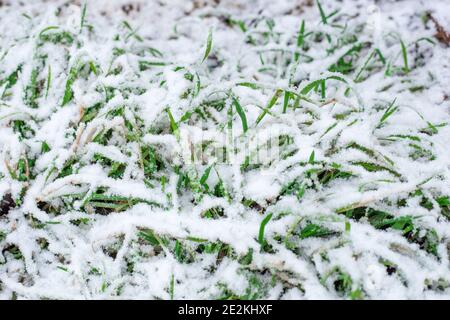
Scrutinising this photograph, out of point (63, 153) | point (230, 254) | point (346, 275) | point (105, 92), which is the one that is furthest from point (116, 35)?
point (346, 275)

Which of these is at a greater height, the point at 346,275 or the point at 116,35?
the point at 116,35

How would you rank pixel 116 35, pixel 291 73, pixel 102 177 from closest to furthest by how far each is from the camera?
pixel 102 177, pixel 291 73, pixel 116 35

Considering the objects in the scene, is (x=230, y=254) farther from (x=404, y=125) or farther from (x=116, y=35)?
(x=116, y=35)

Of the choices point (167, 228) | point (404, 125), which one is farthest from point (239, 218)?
point (404, 125)
